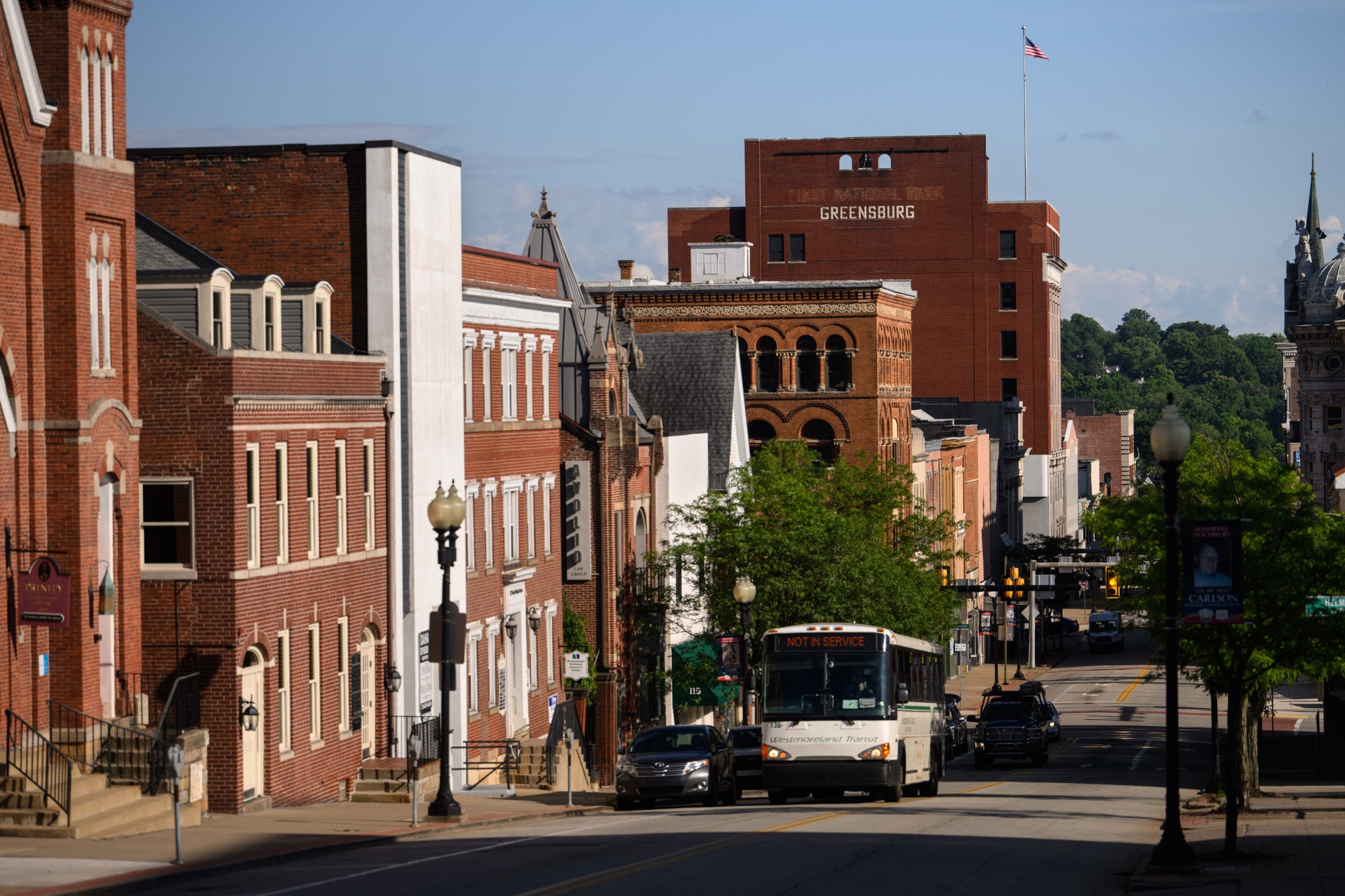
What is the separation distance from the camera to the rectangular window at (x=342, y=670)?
34.1m

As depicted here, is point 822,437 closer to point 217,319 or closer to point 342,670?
point 342,670

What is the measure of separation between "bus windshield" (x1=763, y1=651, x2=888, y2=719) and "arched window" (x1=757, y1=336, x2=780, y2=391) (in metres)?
44.8

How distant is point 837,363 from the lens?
78.8 metres

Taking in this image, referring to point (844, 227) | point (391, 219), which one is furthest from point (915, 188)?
point (391, 219)

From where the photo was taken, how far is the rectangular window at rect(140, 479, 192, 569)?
30.1 meters

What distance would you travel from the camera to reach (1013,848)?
82.3ft

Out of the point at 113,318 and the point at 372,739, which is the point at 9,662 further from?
the point at 372,739

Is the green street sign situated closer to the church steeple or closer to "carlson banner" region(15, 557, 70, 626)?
"carlson banner" region(15, 557, 70, 626)

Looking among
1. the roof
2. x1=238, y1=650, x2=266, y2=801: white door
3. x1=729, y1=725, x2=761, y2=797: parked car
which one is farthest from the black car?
x1=238, y1=650, x2=266, y2=801: white door

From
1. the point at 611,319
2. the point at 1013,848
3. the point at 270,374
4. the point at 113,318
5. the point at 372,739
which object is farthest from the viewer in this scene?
the point at 611,319

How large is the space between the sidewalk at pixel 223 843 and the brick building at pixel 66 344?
9.69 feet

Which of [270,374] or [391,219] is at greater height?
[391,219]

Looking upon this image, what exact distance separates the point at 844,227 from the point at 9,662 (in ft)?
287

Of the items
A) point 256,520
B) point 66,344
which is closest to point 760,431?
point 256,520
